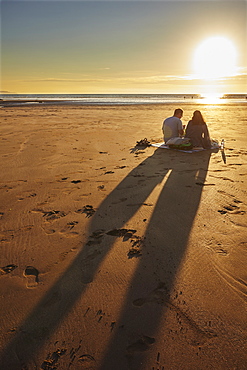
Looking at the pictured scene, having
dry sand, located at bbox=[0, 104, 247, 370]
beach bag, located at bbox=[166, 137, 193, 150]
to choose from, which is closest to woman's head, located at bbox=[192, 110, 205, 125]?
beach bag, located at bbox=[166, 137, 193, 150]

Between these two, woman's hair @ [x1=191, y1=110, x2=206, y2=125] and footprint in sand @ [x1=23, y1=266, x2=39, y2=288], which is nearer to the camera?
footprint in sand @ [x1=23, y1=266, x2=39, y2=288]

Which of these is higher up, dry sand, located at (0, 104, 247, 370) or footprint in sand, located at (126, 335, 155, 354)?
dry sand, located at (0, 104, 247, 370)

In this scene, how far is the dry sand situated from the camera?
2.00 meters

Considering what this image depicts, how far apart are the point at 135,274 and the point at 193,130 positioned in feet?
21.7

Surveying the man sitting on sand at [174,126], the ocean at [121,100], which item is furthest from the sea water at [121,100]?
the man sitting on sand at [174,126]

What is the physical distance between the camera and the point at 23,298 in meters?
2.51

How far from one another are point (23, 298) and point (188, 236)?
2092 mm

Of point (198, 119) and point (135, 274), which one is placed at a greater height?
point (198, 119)

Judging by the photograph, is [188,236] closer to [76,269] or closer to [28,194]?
[76,269]

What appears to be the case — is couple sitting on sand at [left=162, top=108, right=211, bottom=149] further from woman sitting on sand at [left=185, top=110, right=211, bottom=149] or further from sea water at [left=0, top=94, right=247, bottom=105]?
sea water at [left=0, top=94, right=247, bottom=105]

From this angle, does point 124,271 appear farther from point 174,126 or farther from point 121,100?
point 121,100

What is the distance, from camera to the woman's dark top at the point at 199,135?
8.27 m

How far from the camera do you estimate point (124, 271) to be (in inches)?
111

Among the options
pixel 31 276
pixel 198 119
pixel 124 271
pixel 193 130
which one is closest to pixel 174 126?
pixel 193 130
